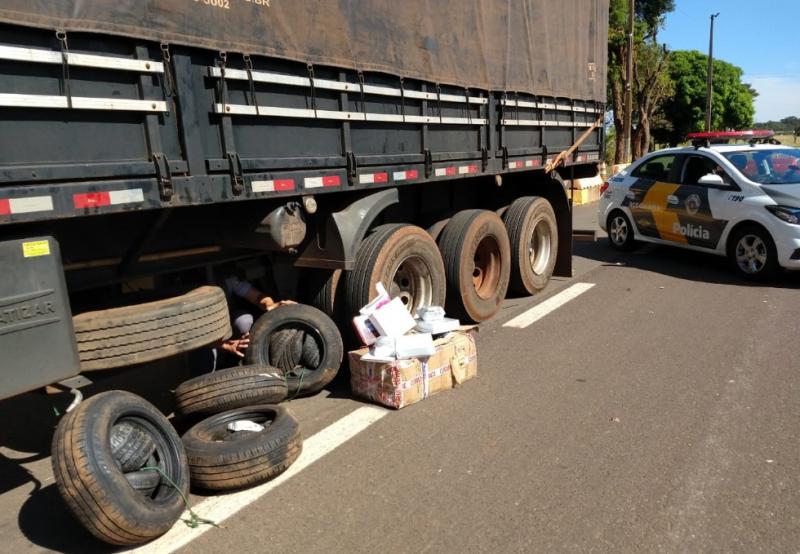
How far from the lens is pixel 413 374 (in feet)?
14.8

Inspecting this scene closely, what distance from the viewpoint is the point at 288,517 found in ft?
10.5

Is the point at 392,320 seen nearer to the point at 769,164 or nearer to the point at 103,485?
the point at 103,485

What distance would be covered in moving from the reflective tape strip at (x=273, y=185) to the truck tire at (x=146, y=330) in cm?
73

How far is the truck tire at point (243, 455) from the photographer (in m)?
3.38

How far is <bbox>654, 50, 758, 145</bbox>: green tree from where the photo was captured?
A: 4444 centimetres

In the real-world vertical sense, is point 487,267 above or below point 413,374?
above

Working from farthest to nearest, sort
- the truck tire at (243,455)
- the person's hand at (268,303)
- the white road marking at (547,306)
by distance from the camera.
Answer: the white road marking at (547,306) → the person's hand at (268,303) → the truck tire at (243,455)

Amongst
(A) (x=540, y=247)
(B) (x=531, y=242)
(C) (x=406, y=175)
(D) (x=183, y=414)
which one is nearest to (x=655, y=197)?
(A) (x=540, y=247)

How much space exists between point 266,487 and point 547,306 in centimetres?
459

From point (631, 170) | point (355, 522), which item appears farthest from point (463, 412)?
point (631, 170)

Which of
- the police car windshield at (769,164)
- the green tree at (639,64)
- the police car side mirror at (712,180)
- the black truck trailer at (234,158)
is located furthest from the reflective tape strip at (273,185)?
the green tree at (639,64)

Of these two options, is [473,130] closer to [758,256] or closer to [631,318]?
[631,318]

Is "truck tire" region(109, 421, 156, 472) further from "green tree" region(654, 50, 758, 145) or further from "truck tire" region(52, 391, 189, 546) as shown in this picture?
"green tree" region(654, 50, 758, 145)

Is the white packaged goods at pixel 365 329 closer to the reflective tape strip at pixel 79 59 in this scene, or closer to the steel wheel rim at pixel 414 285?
the steel wheel rim at pixel 414 285
